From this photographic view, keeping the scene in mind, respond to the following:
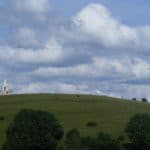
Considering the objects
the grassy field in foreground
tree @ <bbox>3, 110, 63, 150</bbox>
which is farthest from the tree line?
the grassy field in foreground

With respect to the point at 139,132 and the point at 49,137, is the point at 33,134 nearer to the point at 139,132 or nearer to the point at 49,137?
the point at 49,137

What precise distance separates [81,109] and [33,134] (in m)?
47.5

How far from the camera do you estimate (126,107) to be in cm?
16312

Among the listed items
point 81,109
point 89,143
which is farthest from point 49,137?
point 81,109

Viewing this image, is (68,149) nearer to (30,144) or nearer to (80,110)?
(30,144)

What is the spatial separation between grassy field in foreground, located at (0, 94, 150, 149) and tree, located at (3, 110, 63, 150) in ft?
50.4

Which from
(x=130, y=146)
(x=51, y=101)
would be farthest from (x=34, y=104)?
(x=130, y=146)

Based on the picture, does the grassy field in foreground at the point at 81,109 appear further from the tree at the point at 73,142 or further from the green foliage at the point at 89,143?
the tree at the point at 73,142

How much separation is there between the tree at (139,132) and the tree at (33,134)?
10.3 metres

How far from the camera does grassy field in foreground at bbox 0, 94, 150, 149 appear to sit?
135625mm

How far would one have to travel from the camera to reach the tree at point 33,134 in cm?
10844

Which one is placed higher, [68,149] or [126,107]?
[126,107]

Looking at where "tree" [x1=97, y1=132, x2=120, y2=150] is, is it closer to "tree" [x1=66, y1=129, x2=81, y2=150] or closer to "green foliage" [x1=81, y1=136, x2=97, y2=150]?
"green foliage" [x1=81, y1=136, x2=97, y2=150]

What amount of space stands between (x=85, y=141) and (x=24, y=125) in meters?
8.11
